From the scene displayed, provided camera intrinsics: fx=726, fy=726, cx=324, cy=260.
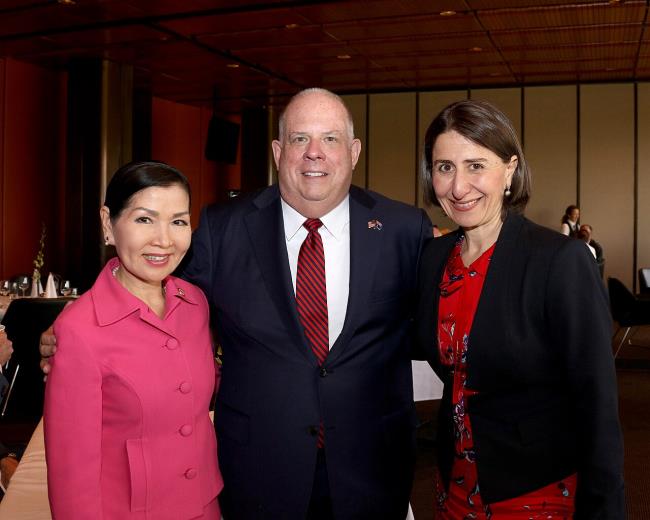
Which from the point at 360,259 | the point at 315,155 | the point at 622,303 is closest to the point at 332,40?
the point at 622,303

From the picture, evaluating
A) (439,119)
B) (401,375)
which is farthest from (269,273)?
(439,119)

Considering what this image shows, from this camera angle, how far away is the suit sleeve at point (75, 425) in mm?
1548

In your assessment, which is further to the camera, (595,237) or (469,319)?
(595,237)

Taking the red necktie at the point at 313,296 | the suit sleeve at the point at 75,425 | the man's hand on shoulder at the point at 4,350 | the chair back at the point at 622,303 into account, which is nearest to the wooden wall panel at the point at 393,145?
the chair back at the point at 622,303

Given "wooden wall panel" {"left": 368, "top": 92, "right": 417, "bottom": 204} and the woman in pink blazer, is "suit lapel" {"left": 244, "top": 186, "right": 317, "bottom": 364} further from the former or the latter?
"wooden wall panel" {"left": 368, "top": 92, "right": 417, "bottom": 204}

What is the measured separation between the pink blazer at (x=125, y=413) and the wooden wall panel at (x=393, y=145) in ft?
40.7

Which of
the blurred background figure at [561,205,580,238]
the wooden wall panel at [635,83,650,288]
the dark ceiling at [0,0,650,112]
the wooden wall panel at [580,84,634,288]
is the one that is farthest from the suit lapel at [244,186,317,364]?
the wooden wall panel at [635,83,650,288]

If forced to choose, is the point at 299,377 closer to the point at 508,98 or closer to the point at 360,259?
the point at 360,259

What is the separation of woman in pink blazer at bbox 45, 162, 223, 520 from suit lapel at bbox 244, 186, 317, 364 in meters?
0.28

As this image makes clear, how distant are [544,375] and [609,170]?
1216 cm

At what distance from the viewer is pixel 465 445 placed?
6.01 feet

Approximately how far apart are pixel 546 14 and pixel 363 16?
207 centimetres

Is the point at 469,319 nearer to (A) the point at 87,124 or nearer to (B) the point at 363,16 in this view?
(B) the point at 363,16

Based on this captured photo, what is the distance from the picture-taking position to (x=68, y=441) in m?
1.55
